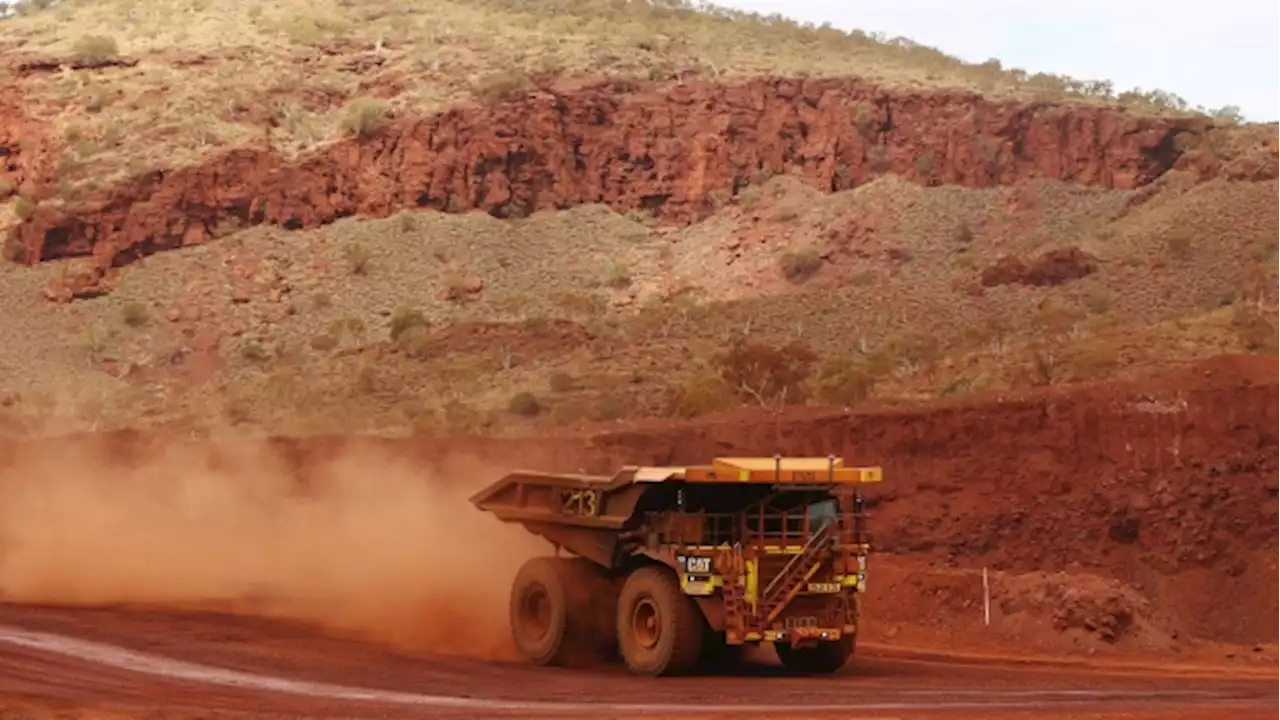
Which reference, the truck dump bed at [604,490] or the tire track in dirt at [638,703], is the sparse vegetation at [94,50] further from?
the tire track in dirt at [638,703]

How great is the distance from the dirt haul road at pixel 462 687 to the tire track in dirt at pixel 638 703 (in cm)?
2

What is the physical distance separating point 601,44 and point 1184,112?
25058 millimetres

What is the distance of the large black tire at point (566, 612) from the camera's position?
22531mm

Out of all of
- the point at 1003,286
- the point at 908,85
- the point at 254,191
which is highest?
the point at 908,85

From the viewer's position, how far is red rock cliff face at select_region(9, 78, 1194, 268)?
3044 inches

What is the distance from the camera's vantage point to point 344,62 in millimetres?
90938

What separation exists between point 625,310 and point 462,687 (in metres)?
50.9

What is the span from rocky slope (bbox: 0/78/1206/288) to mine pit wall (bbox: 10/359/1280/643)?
42472 mm

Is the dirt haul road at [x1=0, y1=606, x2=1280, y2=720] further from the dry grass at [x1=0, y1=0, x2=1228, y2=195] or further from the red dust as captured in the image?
the dry grass at [x1=0, y1=0, x2=1228, y2=195]

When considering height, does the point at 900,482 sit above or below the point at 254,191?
below

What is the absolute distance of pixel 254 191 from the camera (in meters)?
78.9

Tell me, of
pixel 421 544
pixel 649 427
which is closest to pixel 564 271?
pixel 649 427

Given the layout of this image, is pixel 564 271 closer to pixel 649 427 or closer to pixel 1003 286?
pixel 1003 286

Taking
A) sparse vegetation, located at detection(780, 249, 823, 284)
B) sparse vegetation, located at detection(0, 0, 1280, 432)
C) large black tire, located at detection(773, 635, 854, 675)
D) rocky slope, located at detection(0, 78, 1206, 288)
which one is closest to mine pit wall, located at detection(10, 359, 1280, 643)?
large black tire, located at detection(773, 635, 854, 675)
